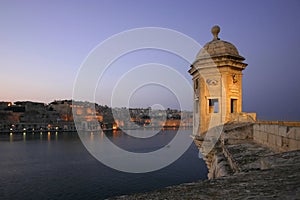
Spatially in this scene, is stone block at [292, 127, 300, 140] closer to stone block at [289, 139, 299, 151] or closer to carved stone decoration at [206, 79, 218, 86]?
stone block at [289, 139, 299, 151]

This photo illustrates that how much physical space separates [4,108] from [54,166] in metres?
99.3

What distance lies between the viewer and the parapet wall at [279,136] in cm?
450

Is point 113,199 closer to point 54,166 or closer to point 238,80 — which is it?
point 238,80

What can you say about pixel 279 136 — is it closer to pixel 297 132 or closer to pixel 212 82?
pixel 297 132

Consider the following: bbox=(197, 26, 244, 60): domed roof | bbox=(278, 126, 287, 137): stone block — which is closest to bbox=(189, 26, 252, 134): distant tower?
bbox=(197, 26, 244, 60): domed roof

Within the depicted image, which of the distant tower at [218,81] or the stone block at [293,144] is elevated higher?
the distant tower at [218,81]

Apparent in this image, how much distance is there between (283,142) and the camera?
16.3 ft

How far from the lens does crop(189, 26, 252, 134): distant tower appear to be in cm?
1057

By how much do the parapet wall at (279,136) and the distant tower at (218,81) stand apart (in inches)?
150

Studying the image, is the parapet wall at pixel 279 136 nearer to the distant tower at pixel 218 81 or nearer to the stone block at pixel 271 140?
the stone block at pixel 271 140

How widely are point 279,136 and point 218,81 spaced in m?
5.74

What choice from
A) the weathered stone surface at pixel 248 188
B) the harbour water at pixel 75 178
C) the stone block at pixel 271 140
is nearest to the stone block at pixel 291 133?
the stone block at pixel 271 140

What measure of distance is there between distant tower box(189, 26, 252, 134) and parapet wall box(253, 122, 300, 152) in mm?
3817

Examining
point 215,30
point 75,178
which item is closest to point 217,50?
point 215,30
